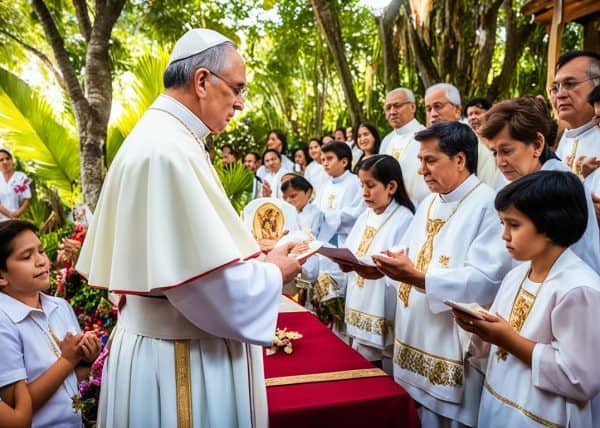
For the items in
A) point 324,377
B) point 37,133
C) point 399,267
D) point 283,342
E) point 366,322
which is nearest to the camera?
point 324,377

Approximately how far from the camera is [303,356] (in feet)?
8.80

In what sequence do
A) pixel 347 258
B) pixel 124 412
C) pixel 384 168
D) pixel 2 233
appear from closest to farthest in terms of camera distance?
1. pixel 124 412
2. pixel 2 233
3. pixel 347 258
4. pixel 384 168

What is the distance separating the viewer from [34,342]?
86.4 inches

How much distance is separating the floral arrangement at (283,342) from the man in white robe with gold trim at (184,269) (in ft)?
2.52

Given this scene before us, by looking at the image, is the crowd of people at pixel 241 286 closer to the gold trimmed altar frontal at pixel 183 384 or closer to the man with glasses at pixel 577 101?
the gold trimmed altar frontal at pixel 183 384

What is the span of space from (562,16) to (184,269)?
571cm

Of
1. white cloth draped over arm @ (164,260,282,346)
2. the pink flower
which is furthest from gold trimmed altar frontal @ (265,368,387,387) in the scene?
the pink flower

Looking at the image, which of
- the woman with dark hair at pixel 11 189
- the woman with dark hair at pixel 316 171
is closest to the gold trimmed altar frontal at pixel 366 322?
the woman with dark hair at pixel 316 171

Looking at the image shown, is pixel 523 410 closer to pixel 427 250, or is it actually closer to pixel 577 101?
pixel 427 250

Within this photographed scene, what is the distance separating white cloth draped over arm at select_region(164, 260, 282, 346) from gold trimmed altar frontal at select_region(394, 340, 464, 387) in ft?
4.04

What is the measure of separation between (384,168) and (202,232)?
2035 mm

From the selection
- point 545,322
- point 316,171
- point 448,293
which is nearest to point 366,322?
Result: point 448,293

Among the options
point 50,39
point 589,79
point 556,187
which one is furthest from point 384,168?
point 50,39

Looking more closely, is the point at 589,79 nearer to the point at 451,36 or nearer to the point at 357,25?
the point at 451,36
